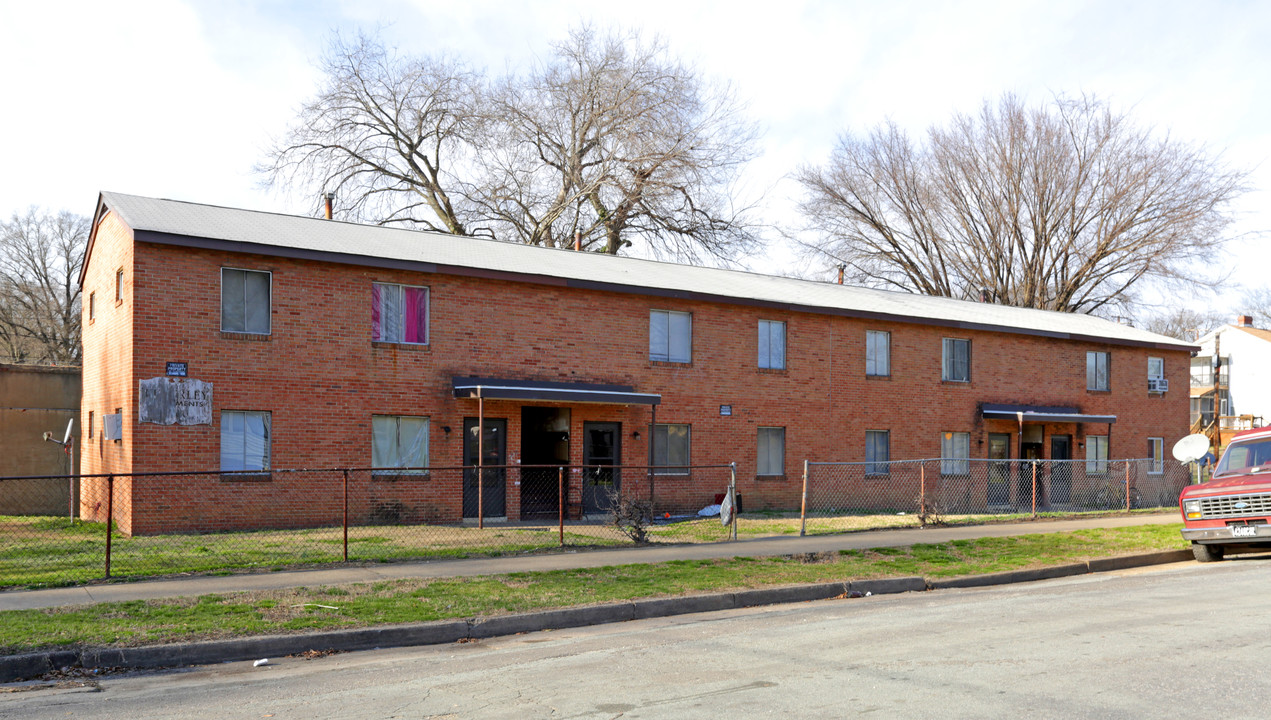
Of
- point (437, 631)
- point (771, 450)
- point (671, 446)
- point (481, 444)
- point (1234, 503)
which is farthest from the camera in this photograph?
point (771, 450)

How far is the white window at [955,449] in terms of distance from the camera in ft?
88.3

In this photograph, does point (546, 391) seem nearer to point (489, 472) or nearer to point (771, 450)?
point (489, 472)

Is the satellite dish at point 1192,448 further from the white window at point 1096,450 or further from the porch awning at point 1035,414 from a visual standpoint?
the white window at point 1096,450

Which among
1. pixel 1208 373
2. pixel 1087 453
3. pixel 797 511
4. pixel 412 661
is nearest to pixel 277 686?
pixel 412 661

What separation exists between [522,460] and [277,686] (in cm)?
1365

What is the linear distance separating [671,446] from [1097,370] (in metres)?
16.0

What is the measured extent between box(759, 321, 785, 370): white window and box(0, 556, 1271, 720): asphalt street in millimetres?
13826

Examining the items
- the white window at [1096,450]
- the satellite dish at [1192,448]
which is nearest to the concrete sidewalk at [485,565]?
the satellite dish at [1192,448]

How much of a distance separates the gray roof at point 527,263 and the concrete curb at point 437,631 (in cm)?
1051

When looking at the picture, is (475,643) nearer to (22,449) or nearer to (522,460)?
(522,460)

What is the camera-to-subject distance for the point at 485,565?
13.0 metres

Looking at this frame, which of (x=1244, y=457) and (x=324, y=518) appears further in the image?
(x=324, y=518)

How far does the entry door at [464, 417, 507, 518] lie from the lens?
1992 centimetres

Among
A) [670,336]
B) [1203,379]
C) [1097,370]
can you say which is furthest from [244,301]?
[1203,379]
